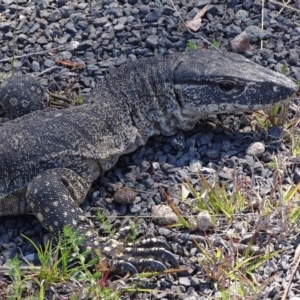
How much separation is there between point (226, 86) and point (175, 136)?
56 cm

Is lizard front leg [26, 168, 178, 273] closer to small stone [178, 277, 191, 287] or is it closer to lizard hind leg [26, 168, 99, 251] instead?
lizard hind leg [26, 168, 99, 251]

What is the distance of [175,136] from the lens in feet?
23.0

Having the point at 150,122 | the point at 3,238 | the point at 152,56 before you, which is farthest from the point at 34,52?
the point at 3,238

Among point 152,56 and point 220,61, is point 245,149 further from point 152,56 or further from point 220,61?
point 152,56

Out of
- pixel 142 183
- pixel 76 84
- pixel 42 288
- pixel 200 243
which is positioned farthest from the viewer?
pixel 76 84

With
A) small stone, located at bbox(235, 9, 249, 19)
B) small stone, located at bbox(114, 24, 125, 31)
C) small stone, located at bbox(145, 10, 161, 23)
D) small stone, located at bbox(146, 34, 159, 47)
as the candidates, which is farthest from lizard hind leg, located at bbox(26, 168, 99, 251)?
small stone, located at bbox(235, 9, 249, 19)

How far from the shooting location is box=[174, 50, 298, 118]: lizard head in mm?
6828

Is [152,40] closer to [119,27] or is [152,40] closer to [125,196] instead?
[119,27]

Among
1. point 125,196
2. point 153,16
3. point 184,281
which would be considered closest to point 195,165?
point 125,196

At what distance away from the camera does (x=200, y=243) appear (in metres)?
6.00

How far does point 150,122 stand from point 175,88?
33 centimetres

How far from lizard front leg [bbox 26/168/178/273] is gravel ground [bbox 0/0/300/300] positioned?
5.9 inches

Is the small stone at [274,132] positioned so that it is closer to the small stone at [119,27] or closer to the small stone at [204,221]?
the small stone at [204,221]

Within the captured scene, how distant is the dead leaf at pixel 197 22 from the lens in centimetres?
808
